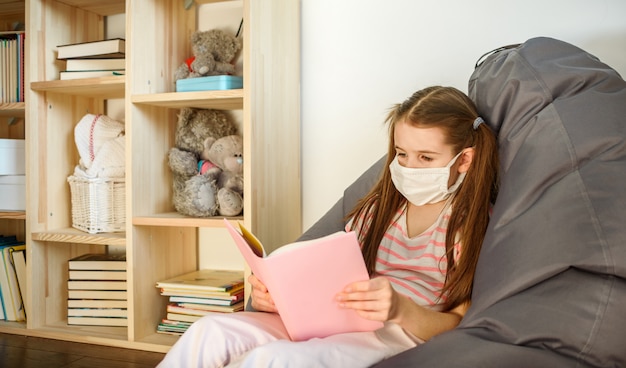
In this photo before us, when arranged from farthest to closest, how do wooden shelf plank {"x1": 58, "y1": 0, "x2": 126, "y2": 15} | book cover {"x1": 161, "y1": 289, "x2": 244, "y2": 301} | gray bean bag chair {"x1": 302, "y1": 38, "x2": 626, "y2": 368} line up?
wooden shelf plank {"x1": 58, "y1": 0, "x2": 126, "y2": 15}, book cover {"x1": 161, "y1": 289, "x2": 244, "y2": 301}, gray bean bag chair {"x1": 302, "y1": 38, "x2": 626, "y2": 368}

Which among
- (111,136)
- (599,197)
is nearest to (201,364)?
(599,197)

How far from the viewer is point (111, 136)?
203 centimetres

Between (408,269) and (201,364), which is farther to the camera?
(408,269)

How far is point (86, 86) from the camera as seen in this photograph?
6.29 feet

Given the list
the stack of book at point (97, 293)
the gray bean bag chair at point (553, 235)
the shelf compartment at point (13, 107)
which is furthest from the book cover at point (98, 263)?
the gray bean bag chair at point (553, 235)

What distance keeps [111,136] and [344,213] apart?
0.96 meters

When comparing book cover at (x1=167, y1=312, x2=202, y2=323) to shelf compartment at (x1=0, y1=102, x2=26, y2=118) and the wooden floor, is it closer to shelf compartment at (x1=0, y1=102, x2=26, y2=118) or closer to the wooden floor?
the wooden floor

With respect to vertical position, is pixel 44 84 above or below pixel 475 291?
above

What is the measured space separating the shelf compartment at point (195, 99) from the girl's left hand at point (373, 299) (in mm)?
820

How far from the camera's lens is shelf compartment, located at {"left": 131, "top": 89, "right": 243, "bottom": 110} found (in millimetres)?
1676

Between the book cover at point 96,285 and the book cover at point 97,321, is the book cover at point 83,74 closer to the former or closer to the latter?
the book cover at point 96,285

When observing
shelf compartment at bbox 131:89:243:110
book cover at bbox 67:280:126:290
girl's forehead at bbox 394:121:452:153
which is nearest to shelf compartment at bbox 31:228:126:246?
book cover at bbox 67:280:126:290

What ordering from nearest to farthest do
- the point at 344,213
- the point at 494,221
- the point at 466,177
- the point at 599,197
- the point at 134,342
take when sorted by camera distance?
1. the point at 599,197
2. the point at 494,221
3. the point at 466,177
4. the point at 344,213
5. the point at 134,342

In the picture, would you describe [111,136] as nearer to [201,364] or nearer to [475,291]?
[201,364]
